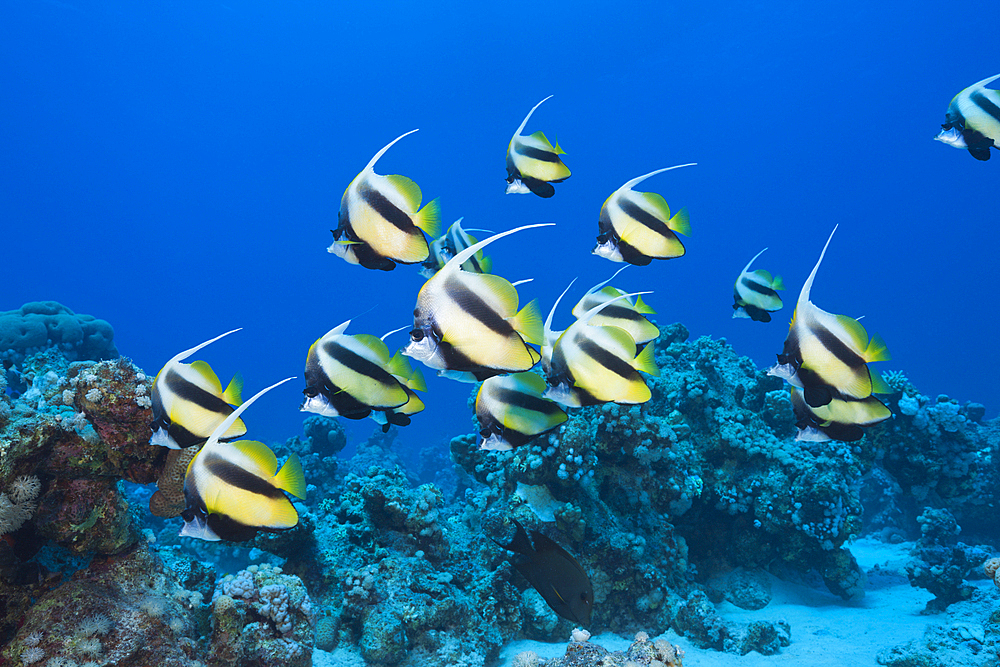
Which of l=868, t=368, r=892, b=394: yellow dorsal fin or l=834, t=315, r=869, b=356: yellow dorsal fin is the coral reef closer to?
l=868, t=368, r=892, b=394: yellow dorsal fin

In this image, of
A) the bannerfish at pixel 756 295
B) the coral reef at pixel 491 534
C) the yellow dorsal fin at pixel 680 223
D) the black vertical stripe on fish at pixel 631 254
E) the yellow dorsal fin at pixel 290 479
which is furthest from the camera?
the bannerfish at pixel 756 295

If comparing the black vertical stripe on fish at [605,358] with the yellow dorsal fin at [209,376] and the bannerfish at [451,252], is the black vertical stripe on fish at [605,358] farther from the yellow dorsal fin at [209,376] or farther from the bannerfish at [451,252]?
the yellow dorsal fin at [209,376]

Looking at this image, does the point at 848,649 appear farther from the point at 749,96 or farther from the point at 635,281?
the point at 635,281

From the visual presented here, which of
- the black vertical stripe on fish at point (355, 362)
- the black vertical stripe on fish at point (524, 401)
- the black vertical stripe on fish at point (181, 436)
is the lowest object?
the black vertical stripe on fish at point (181, 436)

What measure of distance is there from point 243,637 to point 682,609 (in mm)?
4667

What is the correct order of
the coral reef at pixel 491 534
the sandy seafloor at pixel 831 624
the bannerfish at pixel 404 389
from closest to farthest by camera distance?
Result: 1. the bannerfish at pixel 404 389
2. the coral reef at pixel 491 534
3. the sandy seafloor at pixel 831 624

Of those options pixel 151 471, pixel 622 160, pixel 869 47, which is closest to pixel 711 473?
pixel 151 471

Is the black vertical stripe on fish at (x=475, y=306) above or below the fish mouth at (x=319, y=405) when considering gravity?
above

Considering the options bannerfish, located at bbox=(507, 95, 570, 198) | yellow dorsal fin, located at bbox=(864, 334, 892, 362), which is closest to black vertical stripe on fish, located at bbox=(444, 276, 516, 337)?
yellow dorsal fin, located at bbox=(864, 334, 892, 362)

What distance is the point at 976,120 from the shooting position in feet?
9.64

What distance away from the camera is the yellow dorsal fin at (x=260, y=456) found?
6.80ft

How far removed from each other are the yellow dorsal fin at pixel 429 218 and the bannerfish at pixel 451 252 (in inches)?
36.2

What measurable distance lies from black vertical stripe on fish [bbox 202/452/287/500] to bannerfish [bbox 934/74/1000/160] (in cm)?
444

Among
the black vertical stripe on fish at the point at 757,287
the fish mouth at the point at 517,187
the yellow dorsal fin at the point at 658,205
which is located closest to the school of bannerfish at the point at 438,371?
the yellow dorsal fin at the point at 658,205
